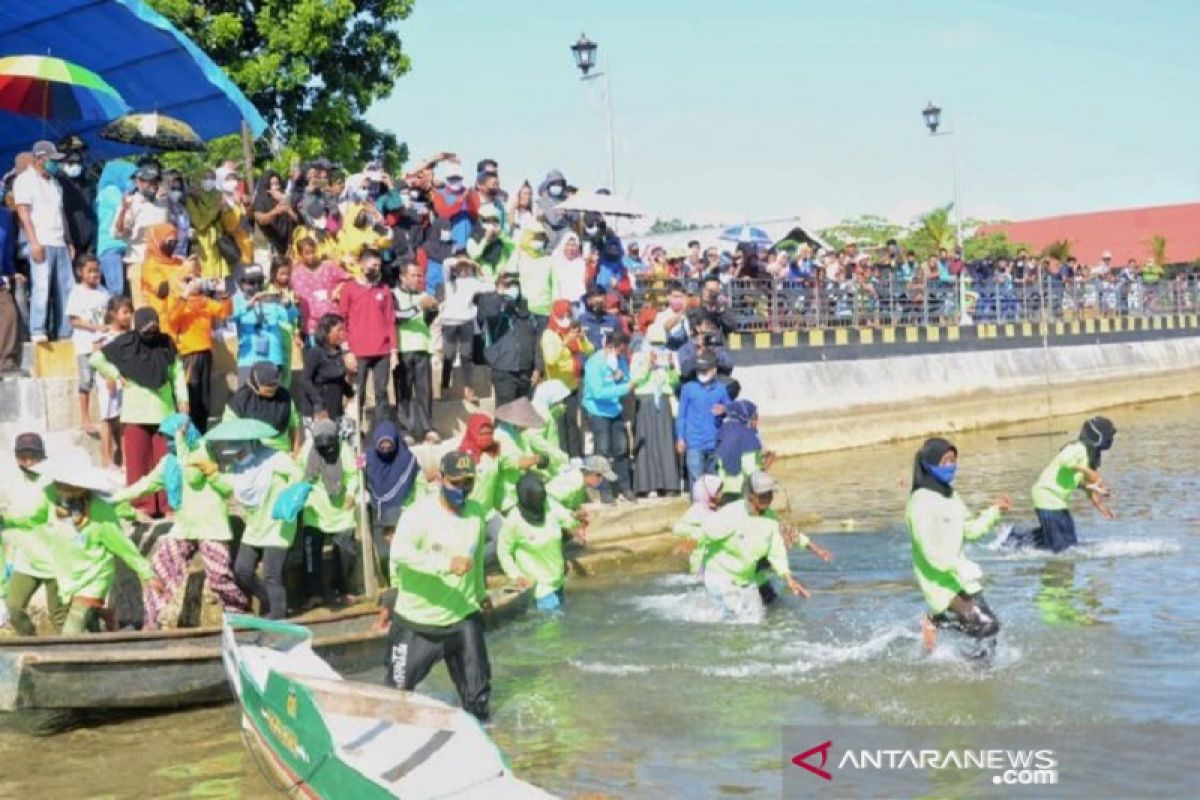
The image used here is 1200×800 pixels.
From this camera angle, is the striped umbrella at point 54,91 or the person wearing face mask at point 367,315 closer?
the person wearing face mask at point 367,315

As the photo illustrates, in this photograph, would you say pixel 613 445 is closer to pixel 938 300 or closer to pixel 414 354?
pixel 414 354

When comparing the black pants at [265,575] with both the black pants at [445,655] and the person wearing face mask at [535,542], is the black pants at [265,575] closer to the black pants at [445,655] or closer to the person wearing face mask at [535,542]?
the person wearing face mask at [535,542]

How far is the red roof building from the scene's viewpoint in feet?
226

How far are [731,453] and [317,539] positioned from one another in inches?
180

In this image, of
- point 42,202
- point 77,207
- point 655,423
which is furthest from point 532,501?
point 77,207

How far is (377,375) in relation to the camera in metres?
16.4

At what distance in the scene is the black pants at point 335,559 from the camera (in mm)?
13961

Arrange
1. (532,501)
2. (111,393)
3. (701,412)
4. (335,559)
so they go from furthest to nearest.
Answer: (701,412) < (111,393) < (335,559) < (532,501)

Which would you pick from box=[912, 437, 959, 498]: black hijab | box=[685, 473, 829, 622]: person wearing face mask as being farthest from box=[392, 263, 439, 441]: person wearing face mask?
box=[912, 437, 959, 498]: black hijab

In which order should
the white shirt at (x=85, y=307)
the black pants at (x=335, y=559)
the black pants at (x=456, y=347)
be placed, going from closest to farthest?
the black pants at (x=335, y=559) → the white shirt at (x=85, y=307) → the black pants at (x=456, y=347)

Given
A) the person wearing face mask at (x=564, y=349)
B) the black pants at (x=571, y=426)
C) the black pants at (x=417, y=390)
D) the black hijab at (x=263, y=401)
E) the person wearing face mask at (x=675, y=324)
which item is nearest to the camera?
the black hijab at (x=263, y=401)

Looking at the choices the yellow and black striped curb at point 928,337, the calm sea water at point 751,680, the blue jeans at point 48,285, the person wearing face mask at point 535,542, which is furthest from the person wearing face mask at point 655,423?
the yellow and black striped curb at point 928,337

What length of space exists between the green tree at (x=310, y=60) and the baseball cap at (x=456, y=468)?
19501 mm

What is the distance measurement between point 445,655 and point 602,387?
25.2ft
